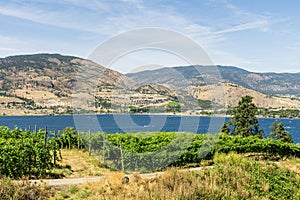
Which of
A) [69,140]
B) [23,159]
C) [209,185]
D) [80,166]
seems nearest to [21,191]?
[23,159]

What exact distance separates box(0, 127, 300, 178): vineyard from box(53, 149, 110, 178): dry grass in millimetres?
426

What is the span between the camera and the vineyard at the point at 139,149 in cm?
1373

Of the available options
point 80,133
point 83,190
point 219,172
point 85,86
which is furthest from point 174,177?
point 80,133

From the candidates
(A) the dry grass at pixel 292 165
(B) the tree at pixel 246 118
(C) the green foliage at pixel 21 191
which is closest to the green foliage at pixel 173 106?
(A) the dry grass at pixel 292 165

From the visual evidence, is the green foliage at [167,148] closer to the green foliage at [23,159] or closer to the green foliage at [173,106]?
the green foliage at [173,106]

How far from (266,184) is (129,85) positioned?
6893 mm

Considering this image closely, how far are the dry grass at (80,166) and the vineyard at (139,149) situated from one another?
43cm

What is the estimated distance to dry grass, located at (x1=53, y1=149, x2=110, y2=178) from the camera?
46.9 feet

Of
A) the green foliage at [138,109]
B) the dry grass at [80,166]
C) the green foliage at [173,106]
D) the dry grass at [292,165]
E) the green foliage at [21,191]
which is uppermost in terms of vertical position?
the green foliage at [173,106]

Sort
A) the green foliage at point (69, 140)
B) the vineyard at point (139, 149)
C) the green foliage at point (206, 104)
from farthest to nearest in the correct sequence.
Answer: the green foliage at point (69, 140) → the green foliage at point (206, 104) → the vineyard at point (139, 149)

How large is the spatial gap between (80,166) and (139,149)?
307cm

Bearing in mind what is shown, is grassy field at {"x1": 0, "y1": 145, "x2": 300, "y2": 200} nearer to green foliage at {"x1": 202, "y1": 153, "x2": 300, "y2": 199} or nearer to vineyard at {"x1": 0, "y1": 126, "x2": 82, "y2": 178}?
green foliage at {"x1": 202, "y1": 153, "x2": 300, "y2": 199}

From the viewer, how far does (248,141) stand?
19.0 metres

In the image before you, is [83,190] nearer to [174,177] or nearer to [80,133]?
[174,177]
